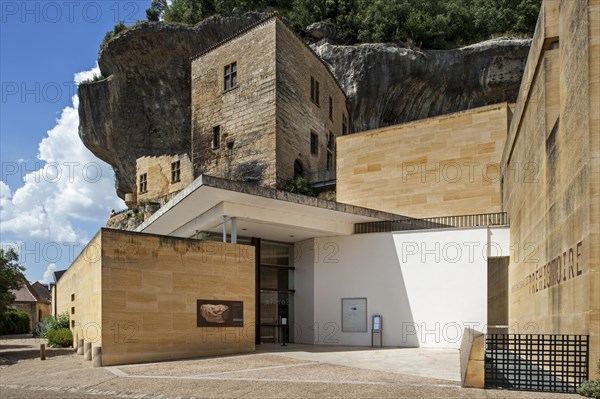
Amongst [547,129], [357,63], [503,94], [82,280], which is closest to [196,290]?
[82,280]

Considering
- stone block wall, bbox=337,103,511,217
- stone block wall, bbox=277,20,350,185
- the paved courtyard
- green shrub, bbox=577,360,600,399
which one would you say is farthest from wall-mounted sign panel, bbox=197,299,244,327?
stone block wall, bbox=277,20,350,185

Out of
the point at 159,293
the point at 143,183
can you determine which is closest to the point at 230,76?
the point at 143,183

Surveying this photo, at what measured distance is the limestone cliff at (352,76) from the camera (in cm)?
4125

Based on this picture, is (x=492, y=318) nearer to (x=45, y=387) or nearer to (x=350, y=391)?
(x=350, y=391)

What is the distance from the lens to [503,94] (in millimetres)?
42062

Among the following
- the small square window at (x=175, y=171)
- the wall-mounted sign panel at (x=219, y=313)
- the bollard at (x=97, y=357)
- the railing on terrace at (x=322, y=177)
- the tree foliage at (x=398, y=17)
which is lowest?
the bollard at (x=97, y=357)

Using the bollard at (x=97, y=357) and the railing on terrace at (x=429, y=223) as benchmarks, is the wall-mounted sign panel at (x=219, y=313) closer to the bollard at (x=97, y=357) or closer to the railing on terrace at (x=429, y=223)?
the bollard at (x=97, y=357)

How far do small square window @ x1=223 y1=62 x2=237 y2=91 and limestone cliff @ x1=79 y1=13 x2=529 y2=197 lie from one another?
6.13 metres

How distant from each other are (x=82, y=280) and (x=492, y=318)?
17.0 m

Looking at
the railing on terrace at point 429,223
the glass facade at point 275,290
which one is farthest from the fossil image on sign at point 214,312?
the railing on terrace at point 429,223

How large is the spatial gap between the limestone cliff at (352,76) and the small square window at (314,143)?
7.27 meters

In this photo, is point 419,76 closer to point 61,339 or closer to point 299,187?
point 299,187

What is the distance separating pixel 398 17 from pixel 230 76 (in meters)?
20.0

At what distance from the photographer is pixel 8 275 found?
21.1m
